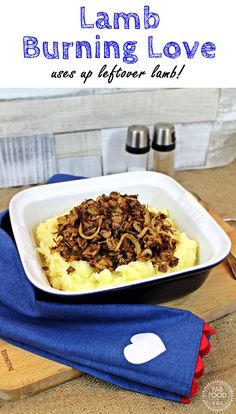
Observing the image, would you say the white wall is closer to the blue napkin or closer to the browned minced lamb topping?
the browned minced lamb topping

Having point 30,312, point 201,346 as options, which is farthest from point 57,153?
point 201,346

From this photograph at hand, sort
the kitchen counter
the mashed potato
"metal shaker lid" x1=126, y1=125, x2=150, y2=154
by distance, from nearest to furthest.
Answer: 1. the kitchen counter
2. the mashed potato
3. "metal shaker lid" x1=126, y1=125, x2=150, y2=154

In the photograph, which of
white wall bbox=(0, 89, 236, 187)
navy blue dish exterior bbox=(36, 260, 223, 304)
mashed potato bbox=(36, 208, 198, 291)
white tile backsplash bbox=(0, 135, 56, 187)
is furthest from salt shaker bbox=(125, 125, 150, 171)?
navy blue dish exterior bbox=(36, 260, 223, 304)

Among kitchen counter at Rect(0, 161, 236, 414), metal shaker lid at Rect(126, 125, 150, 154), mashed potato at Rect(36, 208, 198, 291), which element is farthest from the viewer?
metal shaker lid at Rect(126, 125, 150, 154)

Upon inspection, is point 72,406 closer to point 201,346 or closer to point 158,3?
point 201,346

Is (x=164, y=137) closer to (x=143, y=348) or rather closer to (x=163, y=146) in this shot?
(x=163, y=146)

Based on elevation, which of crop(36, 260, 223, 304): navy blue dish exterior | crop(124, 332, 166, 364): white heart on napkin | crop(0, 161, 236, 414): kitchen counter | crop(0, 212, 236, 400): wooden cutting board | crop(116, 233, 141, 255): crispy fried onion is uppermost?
crop(116, 233, 141, 255): crispy fried onion
